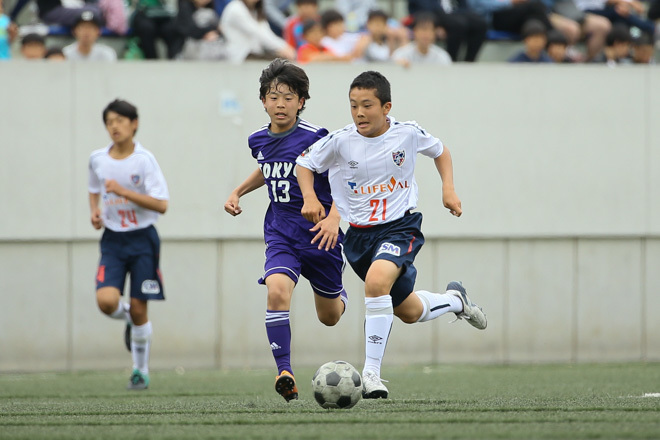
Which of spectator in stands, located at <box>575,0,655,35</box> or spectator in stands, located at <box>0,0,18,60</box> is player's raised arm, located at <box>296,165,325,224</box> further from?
spectator in stands, located at <box>575,0,655,35</box>

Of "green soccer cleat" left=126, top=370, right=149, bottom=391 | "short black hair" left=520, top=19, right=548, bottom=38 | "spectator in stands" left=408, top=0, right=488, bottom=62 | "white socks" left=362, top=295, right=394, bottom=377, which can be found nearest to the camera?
"white socks" left=362, top=295, right=394, bottom=377

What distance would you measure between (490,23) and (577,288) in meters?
4.16

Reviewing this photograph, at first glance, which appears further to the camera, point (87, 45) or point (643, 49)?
point (643, 49)

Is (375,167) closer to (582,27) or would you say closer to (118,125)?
(118,125)

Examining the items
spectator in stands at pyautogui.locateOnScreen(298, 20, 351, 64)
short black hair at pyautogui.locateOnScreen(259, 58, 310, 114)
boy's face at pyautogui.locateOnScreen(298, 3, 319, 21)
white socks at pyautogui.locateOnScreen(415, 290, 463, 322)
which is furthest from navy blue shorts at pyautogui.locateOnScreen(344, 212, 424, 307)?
boy's face at pyautogui.locateOnScreen(298, 3, 319, 21)

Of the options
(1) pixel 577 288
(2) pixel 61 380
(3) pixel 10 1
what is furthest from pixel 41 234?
(1) pixel 577 288

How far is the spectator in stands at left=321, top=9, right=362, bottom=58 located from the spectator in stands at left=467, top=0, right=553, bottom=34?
6.56 feet

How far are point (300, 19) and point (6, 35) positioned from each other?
3.54 m

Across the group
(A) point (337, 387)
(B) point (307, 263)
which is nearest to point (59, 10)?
(B) point (307, 263)

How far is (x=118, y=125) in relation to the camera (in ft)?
27.8

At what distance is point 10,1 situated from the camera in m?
13.0

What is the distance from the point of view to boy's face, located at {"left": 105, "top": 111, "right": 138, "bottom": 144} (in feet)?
27.7

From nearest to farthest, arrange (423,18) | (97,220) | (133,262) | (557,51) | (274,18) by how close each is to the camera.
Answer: (97,220)
(133,262)
(423,18)
(557,51)
(274,18)

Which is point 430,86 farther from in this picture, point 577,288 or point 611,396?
point 611,396
